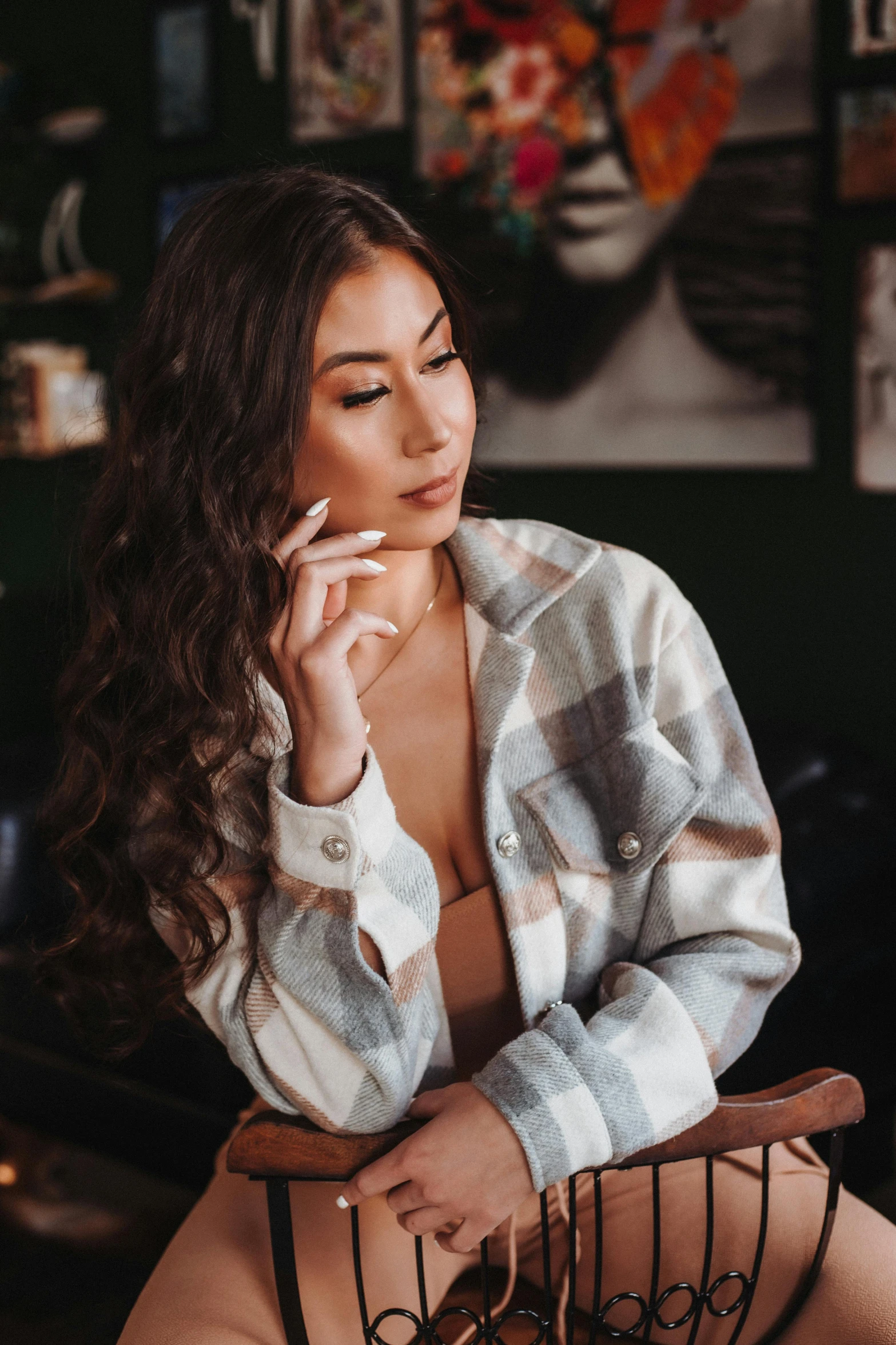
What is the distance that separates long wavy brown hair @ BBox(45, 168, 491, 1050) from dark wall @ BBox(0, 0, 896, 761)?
456mm

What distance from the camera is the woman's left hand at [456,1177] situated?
103 centimetres

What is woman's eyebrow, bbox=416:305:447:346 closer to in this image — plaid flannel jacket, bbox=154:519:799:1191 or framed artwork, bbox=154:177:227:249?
plaid flannel jacket, bbox=154:519:799:1191

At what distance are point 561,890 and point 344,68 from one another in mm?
2319

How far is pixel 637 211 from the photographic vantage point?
8.04ft

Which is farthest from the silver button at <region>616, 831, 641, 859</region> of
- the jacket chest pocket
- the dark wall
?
the dark wall

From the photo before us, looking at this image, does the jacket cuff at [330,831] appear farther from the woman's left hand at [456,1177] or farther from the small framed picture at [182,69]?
the small framed picture at [182,69]

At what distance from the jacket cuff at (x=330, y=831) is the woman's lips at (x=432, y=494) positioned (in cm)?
24

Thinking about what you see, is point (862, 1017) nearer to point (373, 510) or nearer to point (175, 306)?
point (373, 510)

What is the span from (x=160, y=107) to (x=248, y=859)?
2655 millimetres

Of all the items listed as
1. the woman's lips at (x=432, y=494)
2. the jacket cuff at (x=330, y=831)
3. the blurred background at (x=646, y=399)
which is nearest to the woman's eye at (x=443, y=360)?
the woman's lips at (x=432, y=494)

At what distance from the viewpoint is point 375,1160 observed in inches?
41.1

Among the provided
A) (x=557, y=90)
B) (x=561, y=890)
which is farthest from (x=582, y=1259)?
(x=557, y=90)

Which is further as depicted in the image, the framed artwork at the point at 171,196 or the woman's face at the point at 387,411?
the framed artwork at the point at 171,196

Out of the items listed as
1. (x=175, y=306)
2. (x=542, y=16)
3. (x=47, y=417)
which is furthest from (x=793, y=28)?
(x=47, y=417)
